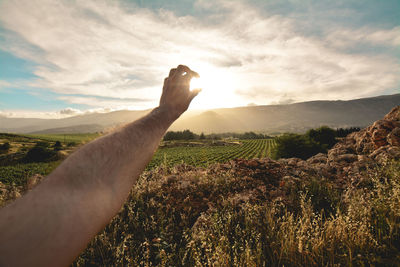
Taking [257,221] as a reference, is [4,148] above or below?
below

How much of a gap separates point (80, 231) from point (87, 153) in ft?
0.89

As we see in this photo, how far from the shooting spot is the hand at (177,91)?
3.80 ft

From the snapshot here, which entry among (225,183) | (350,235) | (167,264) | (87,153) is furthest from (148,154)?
(225,183)

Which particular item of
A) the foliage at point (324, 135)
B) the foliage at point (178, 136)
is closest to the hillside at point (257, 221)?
the foliage at point (324, 135)

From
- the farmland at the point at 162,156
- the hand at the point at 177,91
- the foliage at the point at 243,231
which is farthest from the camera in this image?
the foliage at the point at 243,231

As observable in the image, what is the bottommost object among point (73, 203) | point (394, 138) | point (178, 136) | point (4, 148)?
point (4, 148)

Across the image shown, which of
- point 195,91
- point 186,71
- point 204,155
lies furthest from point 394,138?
point 204,155

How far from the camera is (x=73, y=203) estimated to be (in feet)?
1.96

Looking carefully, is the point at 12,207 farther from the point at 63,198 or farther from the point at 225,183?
the point at 225,183

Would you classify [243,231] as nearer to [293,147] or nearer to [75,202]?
[75,202]

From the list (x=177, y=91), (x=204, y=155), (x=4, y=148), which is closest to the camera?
(x=177, y=91)

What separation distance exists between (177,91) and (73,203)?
83cm

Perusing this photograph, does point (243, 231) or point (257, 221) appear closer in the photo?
point (243, 231)

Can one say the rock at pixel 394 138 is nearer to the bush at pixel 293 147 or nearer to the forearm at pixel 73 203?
the bush at pixel 293 147
